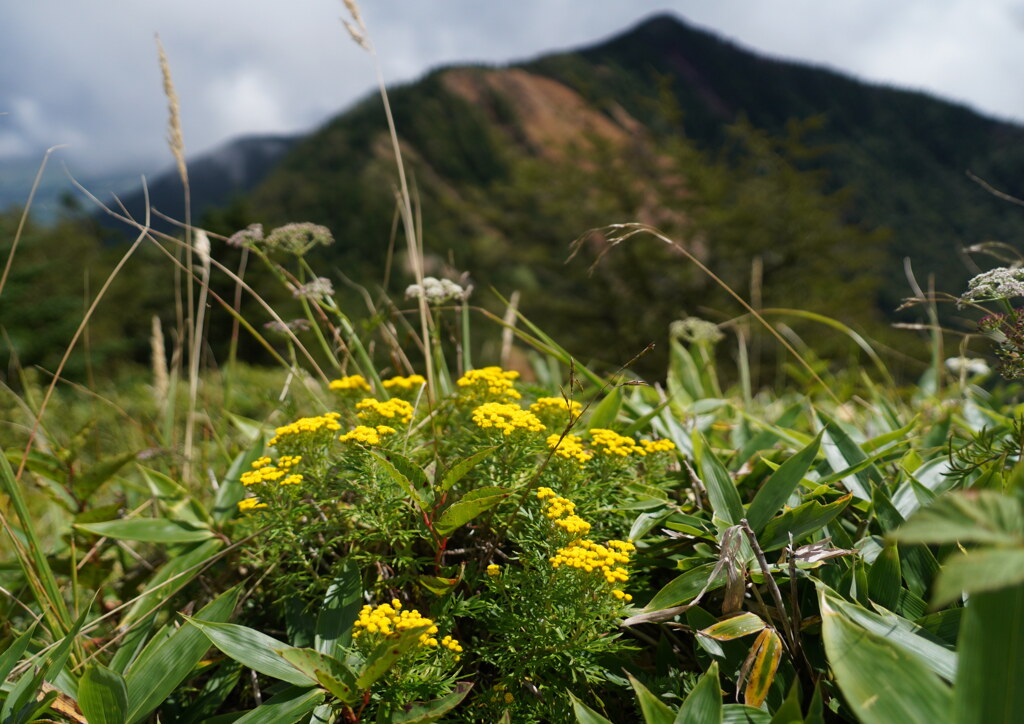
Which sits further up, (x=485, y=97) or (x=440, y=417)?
(x=485, y=97)

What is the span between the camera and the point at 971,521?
17.6 inches

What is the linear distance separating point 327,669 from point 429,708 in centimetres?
16

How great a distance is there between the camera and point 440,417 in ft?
4.59

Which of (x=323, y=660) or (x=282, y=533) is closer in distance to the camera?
(x=323, y=660)

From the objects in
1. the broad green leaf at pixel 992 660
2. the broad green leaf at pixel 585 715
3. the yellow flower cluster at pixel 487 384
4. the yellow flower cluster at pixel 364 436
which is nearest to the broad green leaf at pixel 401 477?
the yellow flower cluster at pixel 364 436

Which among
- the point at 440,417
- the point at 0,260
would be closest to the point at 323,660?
the point at 440,417

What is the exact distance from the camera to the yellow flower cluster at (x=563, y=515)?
0.90 metres

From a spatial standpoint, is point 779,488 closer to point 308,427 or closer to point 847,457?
point 847,457

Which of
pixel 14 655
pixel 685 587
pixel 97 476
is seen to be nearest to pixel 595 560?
pixel 685 587

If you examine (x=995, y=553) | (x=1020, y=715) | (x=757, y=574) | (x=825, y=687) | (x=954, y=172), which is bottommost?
(x=825, y=687)

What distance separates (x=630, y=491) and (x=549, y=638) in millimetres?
408

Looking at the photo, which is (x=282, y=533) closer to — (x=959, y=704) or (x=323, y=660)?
(x=323, y=660)

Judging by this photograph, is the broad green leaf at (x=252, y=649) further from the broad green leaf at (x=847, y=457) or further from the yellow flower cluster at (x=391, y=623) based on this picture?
the broad green leaf at (x=847, y=457)

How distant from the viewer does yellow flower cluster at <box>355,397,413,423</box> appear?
1168 mm
